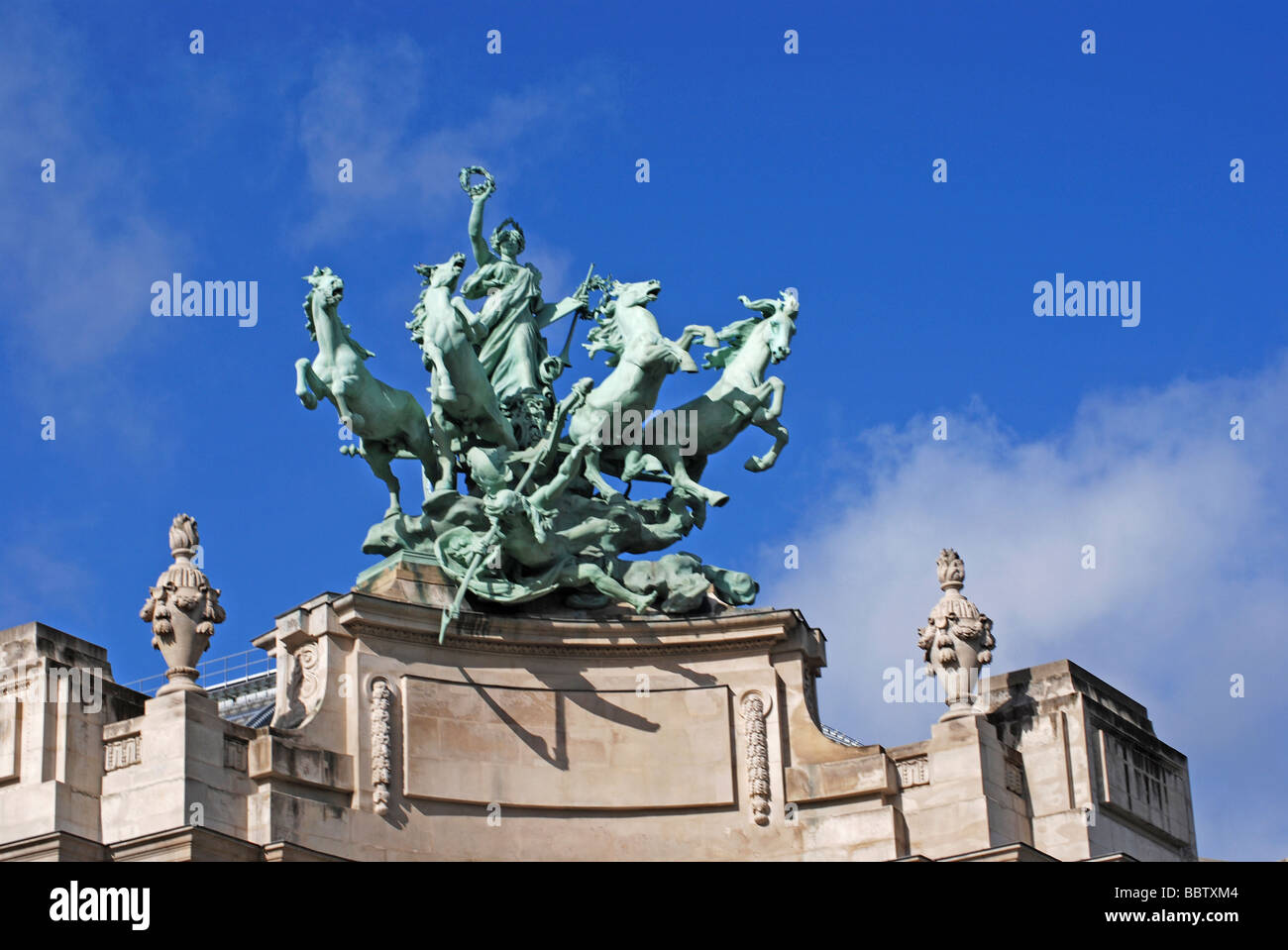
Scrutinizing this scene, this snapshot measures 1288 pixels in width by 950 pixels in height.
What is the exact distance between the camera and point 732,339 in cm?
4184

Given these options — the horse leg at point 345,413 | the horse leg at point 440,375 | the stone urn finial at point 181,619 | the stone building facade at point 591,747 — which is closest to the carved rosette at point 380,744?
the stone building facade at point 591,747

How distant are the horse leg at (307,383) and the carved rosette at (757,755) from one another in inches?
261

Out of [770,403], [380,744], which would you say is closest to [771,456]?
[770,403]

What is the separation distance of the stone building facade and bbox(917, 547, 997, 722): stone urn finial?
1.06ft

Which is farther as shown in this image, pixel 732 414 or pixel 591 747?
pixel 732 414

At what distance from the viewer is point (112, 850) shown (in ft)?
116

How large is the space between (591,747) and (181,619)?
5.69 metres

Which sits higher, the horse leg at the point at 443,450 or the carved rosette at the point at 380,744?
the horse leg at the point at 443,450

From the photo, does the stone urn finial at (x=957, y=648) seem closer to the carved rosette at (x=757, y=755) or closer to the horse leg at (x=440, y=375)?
the carved rosette at (x=757, y=755)

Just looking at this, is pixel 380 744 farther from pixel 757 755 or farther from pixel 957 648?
pixel 957 648

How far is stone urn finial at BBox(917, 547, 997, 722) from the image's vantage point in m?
39.2

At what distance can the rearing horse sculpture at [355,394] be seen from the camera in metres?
39.1
